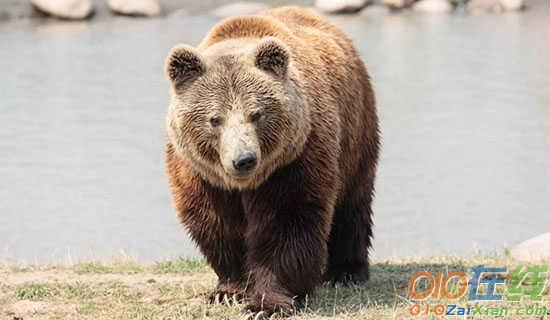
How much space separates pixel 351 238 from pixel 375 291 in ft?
2.25

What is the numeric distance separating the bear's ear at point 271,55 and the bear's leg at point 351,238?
1810 mm

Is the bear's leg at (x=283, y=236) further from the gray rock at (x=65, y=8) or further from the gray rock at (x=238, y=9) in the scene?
the gray rock at (x=238, y=9)

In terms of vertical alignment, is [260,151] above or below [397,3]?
above

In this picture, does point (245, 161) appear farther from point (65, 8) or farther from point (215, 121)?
point (65, 8)

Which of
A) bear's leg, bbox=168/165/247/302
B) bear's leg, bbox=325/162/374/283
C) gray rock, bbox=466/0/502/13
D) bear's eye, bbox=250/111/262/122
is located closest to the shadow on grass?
bear's leg, bbox=325/162/374/283

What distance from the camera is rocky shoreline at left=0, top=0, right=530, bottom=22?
82.9ft

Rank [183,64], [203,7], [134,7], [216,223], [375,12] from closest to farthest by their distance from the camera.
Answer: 1. [183,64]
2. [216,223]
3. [134,7]
4. [203,7]
5. [375,12]

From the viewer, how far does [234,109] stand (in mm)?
6691

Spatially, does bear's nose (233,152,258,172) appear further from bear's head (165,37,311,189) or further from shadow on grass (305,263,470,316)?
shadow on grass (305,263,470,316)

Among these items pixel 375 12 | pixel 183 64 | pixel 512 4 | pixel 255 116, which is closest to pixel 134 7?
pixel 375 12

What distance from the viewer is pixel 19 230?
13.1m

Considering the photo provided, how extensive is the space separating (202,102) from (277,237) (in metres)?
1.04

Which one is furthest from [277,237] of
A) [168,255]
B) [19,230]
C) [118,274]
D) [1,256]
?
[19,230]

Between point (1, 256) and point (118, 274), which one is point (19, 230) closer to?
point (1, 256)
